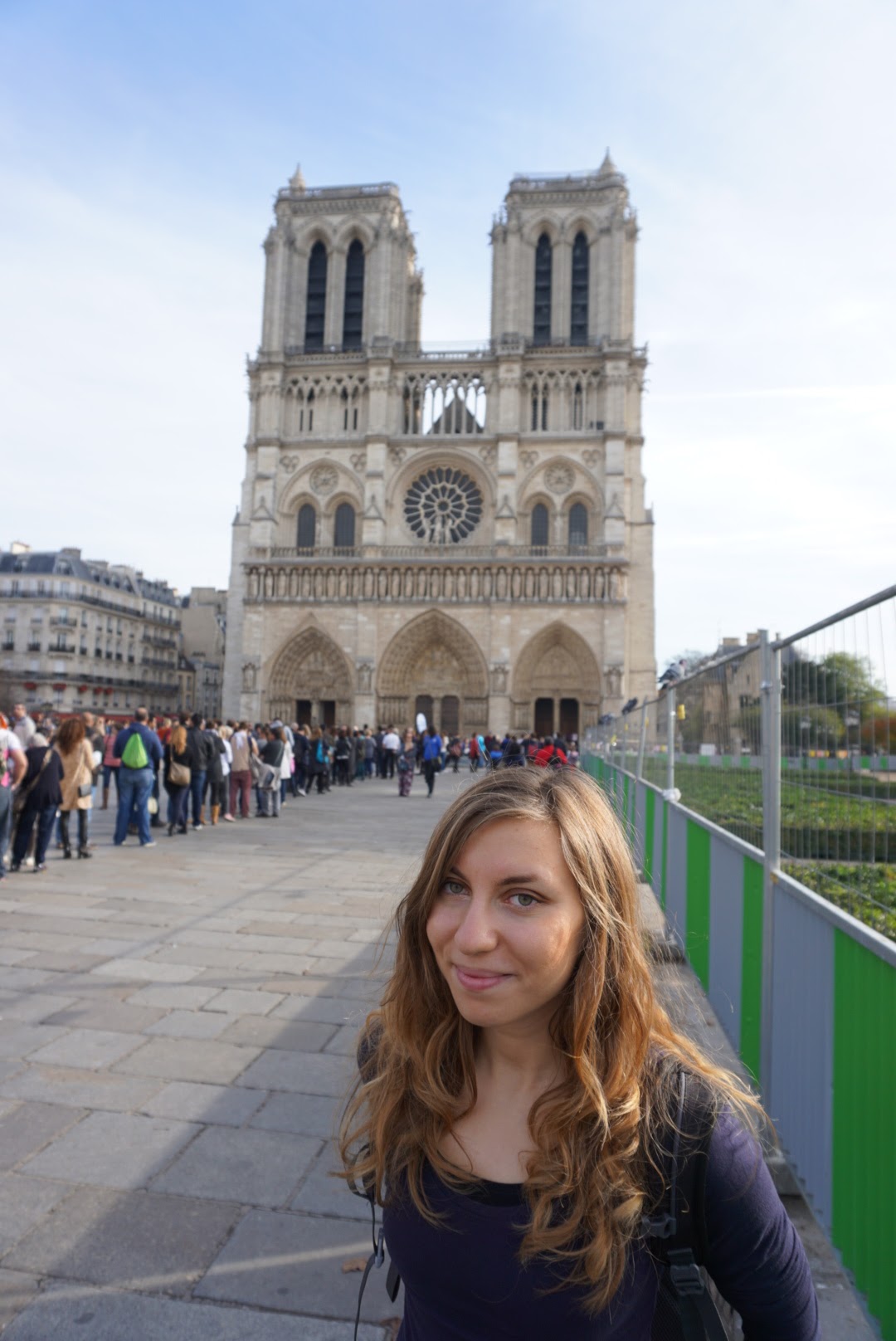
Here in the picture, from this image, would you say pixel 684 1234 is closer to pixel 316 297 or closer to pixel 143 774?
pixel 143 774

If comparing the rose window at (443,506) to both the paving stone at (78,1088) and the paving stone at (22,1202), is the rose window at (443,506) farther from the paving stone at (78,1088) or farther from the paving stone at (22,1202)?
the paving stone at (22,1202)

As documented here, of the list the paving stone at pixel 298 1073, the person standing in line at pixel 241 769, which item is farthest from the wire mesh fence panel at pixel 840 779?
the person standing in line at pixel 241 769

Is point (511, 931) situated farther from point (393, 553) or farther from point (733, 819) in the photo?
point (393, 553)

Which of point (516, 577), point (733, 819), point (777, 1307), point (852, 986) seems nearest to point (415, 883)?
point (777, 1307)

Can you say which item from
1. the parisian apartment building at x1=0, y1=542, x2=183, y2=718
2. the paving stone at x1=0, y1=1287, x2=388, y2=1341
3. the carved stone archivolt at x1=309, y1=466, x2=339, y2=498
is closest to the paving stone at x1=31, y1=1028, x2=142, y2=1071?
the paving stone at x1=0, y1=1287, x2=388, y2=1341

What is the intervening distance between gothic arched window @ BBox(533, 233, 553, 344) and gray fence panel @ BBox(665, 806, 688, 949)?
32.2 meters

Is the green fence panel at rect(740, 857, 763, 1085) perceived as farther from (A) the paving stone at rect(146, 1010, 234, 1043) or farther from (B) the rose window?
(B) the rose window

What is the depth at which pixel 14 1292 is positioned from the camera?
6.88ft

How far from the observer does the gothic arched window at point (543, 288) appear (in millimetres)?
34406

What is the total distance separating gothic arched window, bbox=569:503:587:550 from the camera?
109 ft

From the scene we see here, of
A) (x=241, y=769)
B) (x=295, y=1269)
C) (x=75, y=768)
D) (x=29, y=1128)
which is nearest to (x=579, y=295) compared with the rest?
(x=241, y=769)

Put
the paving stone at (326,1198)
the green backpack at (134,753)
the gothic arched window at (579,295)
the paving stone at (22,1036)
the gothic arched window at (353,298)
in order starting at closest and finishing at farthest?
the paving stone at (326,1198) → the paving stone at (22,1036) → the green backpack at (134,753) → the gothic arched window at (579,295) → the gothic arched window at (353,298)

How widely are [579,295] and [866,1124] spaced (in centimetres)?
3562

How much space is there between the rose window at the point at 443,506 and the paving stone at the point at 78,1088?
1233 inches
